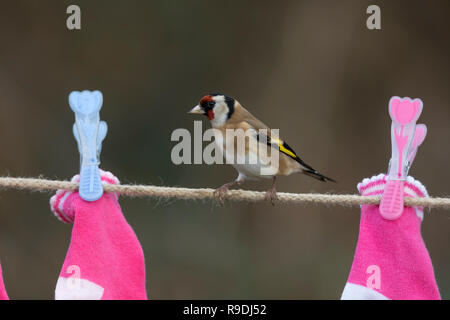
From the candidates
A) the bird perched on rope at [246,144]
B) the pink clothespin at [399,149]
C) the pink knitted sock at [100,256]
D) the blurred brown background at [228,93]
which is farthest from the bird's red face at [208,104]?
the blurred brown background at [228,93]

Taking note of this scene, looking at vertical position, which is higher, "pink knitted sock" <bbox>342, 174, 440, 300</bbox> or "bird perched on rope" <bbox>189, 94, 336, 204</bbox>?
"bird perched on rope" <bbox>189, 94, 336, 204</bbox>

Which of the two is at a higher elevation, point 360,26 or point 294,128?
point 360,26

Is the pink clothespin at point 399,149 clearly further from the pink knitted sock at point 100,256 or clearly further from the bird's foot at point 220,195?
the pink knitted sock at point 100,256

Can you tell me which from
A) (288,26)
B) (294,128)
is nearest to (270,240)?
(294,128)

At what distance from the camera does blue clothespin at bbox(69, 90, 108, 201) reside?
46.5 inches

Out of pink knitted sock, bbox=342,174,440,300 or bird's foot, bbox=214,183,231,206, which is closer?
pink knitted sock, bbox=342,174,440,300

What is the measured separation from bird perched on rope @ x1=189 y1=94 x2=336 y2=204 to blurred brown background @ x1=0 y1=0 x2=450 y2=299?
Answer: 191 centimetres

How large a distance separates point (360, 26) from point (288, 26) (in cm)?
39

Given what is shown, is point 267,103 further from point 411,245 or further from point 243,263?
point 411,245

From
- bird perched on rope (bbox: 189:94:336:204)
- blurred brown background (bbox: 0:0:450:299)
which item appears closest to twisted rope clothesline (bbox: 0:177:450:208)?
bird perched on rope (bbox: 189:94:336:204)

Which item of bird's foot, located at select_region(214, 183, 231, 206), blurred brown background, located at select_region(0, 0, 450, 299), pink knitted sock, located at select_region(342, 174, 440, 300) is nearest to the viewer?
pink knitted sock, located at select_region(342, 174, 440, 300)

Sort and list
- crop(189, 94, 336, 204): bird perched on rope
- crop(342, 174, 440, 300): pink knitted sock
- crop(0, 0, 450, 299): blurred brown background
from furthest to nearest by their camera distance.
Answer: crop(0, 0, 450, 299): blurred brown background < crop(189, 94, 336, 204): bird perched on rope < crop(342, 174, 440, 300): pink knitted sock

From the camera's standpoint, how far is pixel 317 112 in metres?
3.59

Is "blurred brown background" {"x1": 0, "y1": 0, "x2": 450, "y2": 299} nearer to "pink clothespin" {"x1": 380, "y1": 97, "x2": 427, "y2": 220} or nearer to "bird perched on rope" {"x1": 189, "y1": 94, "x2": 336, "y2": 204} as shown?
"bird perched on rope" {"x1": 189, "y1": 94, "x2": 336, "y2": 204}
